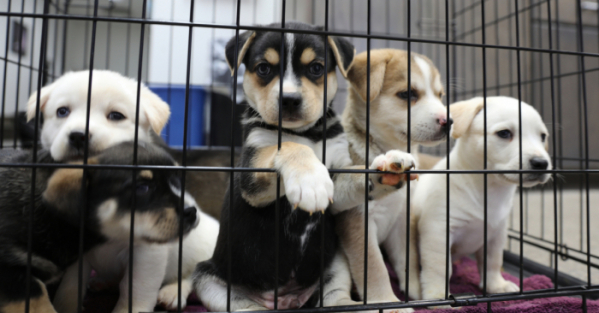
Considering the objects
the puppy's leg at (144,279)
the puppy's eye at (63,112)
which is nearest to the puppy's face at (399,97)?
the puppy's leg at (144,279)

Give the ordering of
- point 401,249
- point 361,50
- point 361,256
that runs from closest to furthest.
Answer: point 361,256
point 401,249
point 361,50

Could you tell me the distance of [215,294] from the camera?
1.59 meters

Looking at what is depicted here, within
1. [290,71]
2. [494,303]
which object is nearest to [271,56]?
[290,71]

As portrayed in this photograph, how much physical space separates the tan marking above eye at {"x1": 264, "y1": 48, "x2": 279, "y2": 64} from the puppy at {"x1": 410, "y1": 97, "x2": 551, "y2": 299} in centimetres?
97

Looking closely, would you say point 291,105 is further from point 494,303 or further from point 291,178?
point 494,303

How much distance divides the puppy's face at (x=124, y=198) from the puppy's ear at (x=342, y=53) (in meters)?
0.89

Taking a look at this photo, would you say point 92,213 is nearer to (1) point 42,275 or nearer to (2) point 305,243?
(1) point 42,275

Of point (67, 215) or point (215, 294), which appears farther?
point (215, 294)

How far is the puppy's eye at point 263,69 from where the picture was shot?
1.71 metres

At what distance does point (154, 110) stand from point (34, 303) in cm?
112

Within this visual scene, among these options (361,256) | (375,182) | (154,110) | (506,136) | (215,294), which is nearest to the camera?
(375,182)

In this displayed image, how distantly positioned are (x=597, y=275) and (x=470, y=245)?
42.7 inches

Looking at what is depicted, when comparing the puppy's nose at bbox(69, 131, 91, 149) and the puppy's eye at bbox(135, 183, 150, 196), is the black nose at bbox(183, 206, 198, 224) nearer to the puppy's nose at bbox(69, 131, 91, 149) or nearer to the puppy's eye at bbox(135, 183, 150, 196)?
the puppy's eye at bbox(135, 183, 150, 196)

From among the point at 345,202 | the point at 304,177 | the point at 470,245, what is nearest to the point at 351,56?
the point at 345,202
